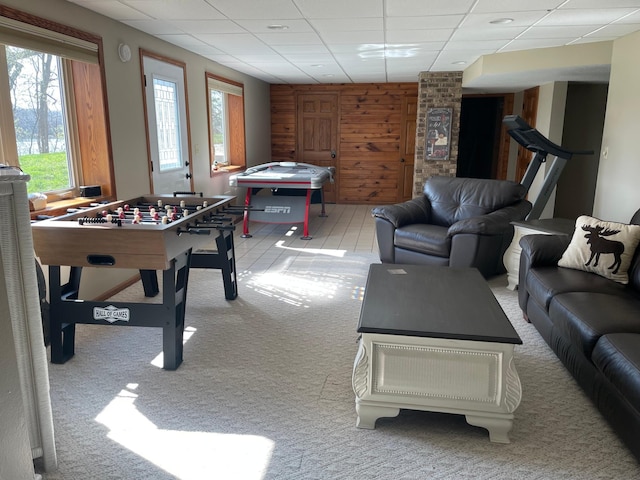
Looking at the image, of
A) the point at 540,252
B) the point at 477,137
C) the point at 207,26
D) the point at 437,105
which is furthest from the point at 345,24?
the point at 477,137

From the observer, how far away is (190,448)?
6.45ft

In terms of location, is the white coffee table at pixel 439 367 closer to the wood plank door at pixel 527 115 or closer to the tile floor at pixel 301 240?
the tile floor at pixel 301 240

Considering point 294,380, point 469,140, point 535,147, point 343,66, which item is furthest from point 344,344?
point 469,140

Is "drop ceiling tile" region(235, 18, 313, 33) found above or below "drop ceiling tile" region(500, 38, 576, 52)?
below

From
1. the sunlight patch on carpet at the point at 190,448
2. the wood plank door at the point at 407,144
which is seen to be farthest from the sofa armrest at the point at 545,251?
the wood plank door at the point at 407,144

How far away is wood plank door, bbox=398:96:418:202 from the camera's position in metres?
8.20

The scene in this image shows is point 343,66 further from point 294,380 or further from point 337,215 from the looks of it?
point 294,380

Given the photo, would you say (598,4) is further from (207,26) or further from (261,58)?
(261,58)

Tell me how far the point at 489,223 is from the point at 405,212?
2.72ft

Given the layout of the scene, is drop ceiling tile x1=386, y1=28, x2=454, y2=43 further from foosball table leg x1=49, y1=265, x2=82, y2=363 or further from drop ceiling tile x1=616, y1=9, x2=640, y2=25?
foosball table leg x1=49, y1=265, x2=82, y2=363

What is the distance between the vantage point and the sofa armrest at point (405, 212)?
4296mm

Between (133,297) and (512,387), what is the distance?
2.89 m

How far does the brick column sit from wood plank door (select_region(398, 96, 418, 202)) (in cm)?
115

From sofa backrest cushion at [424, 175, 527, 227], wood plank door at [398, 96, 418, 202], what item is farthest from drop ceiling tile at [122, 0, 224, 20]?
wood plank door at [398, 96, 418, 202]
